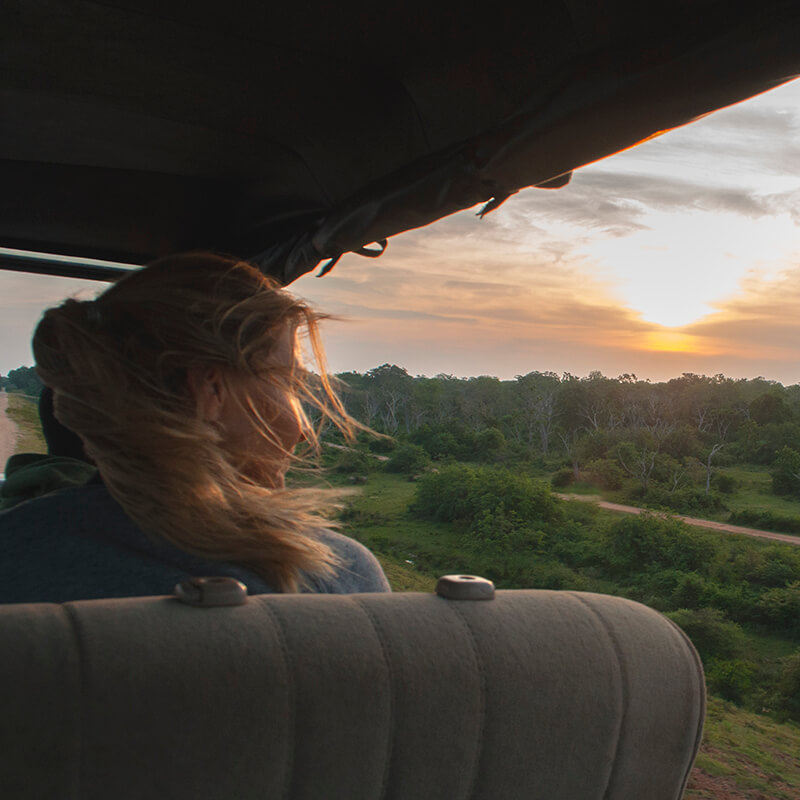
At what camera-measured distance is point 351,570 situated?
32.5 inches

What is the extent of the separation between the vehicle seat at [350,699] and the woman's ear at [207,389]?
26cm

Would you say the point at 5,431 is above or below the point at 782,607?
above

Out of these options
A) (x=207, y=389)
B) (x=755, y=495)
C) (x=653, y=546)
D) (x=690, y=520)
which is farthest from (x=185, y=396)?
(x=690, y=520)

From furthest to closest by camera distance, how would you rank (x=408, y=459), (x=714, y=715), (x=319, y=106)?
(x=408, y=459), (x=714, y=715), (x=319, y=106)

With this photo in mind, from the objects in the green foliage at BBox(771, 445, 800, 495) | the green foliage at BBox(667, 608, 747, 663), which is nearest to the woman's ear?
the green foliage at BBox(667, 608, 747, 663)

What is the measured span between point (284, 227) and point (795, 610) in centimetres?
850

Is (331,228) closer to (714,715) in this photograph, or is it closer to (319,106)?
(319,106)

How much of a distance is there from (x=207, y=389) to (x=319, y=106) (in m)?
0.76

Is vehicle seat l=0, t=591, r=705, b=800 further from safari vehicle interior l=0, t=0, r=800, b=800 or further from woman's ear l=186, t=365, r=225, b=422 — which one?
woman's ear l=186, t=365, r=225, b=422

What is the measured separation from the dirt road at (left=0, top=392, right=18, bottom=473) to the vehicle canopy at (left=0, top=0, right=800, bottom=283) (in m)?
0.33

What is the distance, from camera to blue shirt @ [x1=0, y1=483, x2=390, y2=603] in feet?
2.15

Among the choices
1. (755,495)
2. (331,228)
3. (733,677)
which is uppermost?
(331,228)

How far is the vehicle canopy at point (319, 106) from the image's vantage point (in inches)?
35.4

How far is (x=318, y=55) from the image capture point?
1264 millimetres
